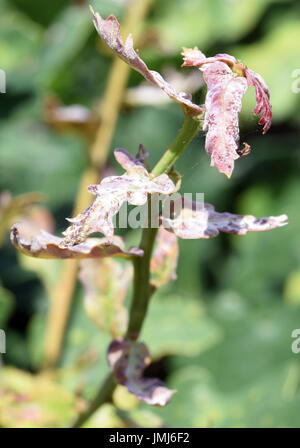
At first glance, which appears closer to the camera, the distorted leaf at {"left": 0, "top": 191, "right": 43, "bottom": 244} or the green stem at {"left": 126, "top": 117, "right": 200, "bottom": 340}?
the green stem at {"left": 126, "top": 117, "right": 200, "bottom": 340}

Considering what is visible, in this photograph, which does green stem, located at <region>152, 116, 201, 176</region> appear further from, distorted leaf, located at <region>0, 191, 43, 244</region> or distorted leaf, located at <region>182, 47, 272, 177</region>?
distorted leaf, located at <region>0, 191, 43, 244</region>

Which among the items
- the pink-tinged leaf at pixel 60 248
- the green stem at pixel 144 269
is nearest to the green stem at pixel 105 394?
the green stem at pixel 144 269

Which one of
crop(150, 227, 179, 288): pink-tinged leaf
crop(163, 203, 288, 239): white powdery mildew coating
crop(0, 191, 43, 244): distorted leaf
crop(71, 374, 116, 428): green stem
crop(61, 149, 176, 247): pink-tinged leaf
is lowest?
crop(71, 374, 116, 428): green stem

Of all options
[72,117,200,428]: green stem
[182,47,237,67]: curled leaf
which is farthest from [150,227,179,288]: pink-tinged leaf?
[182,47,237,67]: curled leaf

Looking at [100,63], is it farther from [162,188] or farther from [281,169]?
[162,188]

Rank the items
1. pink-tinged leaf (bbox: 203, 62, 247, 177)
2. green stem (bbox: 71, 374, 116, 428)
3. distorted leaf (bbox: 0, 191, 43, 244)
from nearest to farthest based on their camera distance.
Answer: pink-tinged leaf (bbox: 203, 62, 247, 177), green stem (bbox: 71, 374, 116, 428), distorted leaf (bbox: 0, 191, 43, 244)

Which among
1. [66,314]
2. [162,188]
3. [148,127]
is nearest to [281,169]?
[148,127]

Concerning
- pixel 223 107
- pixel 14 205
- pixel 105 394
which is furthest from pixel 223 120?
pixel 14 205
